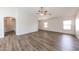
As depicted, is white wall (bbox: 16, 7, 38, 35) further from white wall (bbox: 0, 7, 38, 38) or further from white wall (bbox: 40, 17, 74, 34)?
white wall (bbox: 40, 17, 74, 34)

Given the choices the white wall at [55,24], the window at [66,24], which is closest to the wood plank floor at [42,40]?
the white wall at [55,24]

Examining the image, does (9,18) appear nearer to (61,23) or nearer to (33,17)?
(33,17)

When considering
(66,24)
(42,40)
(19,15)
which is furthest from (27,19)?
(66,24)

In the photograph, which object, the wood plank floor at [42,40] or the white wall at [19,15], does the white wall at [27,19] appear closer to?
the white wall at [19,15]

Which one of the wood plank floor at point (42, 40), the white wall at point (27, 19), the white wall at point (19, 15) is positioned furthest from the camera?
the white wall at point (27, 19)

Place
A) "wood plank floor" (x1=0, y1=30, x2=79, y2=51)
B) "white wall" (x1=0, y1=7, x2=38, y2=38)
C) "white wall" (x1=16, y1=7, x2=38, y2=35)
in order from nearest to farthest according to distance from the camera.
A: "white wall" (x1=0, y1=7, x2=38, y2=38) < "wood plank floor" (x1=0, y1=30, x2=79, y2=51) < "white wall" (x1=16, y1=7, x2=38, y2=35)

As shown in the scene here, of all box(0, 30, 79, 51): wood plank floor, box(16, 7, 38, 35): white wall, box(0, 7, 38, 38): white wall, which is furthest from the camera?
box(16, 7, 38, 35): white wall

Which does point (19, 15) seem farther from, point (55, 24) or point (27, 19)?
point (55, 24)

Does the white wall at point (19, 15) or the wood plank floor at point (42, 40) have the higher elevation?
the white wall at point (19, 15)

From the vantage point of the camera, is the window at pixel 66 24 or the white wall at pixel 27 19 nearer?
the window at pixel 66 24

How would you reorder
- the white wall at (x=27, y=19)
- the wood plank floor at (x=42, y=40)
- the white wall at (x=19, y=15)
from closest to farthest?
the white wall at (x=19, y=15) < the wood plank floor at (x=42, y=40) < the white wall at (x=27, y=19)

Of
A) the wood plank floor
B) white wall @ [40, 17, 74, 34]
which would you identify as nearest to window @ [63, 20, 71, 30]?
white wall @ [40, 17, 74, 34]
